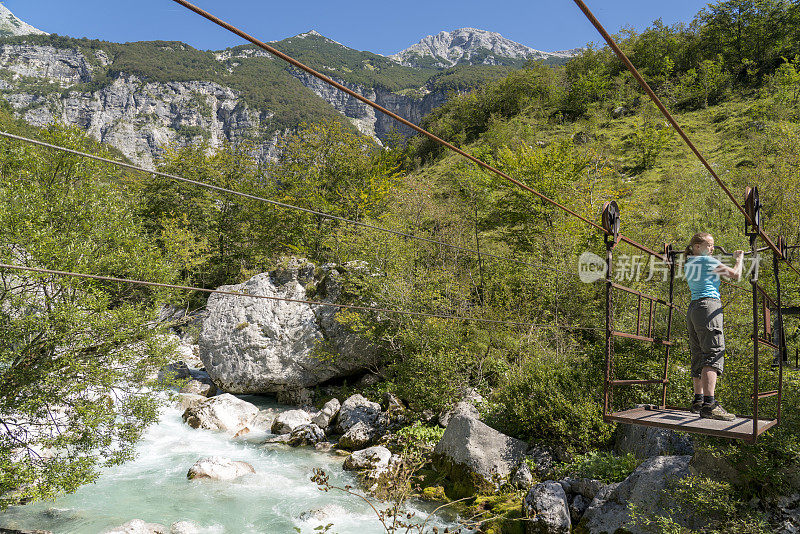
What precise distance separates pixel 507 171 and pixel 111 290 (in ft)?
65.4

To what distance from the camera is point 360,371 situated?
63.5 feet

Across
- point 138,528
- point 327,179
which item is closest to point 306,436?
point 138,528

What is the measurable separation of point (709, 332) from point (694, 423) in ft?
3.34

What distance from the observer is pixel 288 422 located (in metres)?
15.5

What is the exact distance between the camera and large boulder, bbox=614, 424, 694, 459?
9.27m

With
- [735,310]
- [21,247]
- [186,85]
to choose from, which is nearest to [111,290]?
[21,247]

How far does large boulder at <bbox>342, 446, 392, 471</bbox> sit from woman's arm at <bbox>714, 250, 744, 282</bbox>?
31.9ft

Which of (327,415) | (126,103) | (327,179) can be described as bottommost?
(327,415)

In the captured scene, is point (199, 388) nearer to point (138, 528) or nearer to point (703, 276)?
point (138, 528)

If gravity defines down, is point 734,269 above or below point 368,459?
above

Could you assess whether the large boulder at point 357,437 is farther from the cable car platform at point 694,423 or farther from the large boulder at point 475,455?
the cable car platform at point 694,423

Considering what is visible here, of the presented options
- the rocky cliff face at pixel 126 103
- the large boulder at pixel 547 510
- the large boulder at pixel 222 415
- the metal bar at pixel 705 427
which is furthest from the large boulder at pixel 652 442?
the rocky cliff face at pixel 126 103

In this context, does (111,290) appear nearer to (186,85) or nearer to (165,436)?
(165,436)

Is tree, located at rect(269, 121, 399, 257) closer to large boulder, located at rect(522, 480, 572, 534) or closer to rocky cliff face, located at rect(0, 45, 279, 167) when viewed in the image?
large boulder, located at rect(522, 480, 572, 534)
